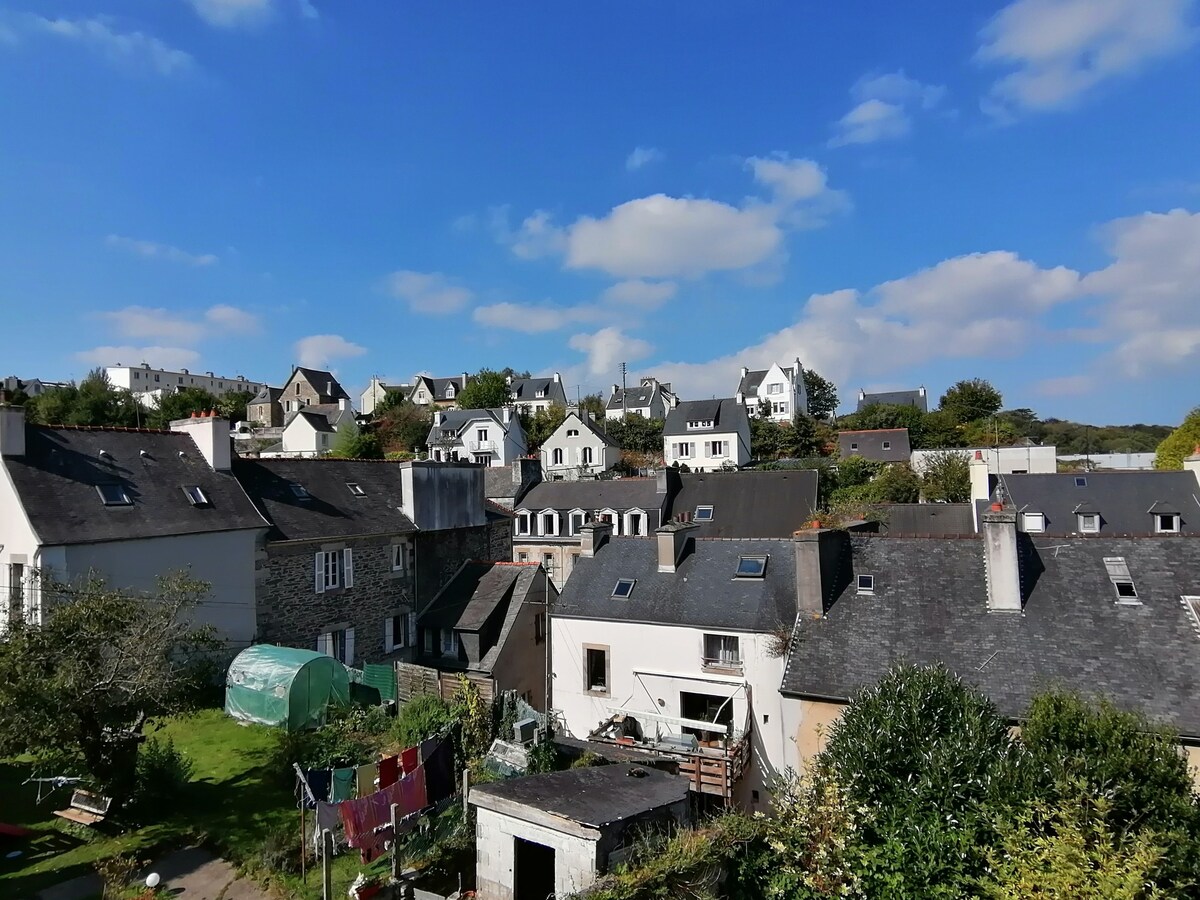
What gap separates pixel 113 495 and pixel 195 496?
214cm

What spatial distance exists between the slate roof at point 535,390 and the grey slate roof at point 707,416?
24.7 m

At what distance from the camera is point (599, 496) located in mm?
40031

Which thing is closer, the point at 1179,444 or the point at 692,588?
the point at 692,588

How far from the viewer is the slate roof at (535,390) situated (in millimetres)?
87562

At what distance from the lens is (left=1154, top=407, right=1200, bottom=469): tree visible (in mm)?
50094

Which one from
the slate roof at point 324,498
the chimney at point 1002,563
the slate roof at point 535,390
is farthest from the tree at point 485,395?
the chimney at point 1002,563

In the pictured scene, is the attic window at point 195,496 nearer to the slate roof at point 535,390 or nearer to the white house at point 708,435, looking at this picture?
the white house at point 708,435

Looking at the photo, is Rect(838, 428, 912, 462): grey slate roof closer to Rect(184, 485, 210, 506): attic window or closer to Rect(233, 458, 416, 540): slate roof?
Rect(233, 458, 416, 540): slate roof

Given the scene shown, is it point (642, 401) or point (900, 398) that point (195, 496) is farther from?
point (900, 398)

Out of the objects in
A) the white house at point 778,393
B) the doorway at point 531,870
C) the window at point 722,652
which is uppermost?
the white house at point 778,393

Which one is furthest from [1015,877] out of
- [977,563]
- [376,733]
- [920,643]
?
[376,733]

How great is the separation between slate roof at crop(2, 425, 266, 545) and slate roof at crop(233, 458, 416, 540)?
2.95ft

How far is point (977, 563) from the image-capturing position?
1627 centimetres

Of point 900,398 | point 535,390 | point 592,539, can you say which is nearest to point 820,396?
point 900,398
